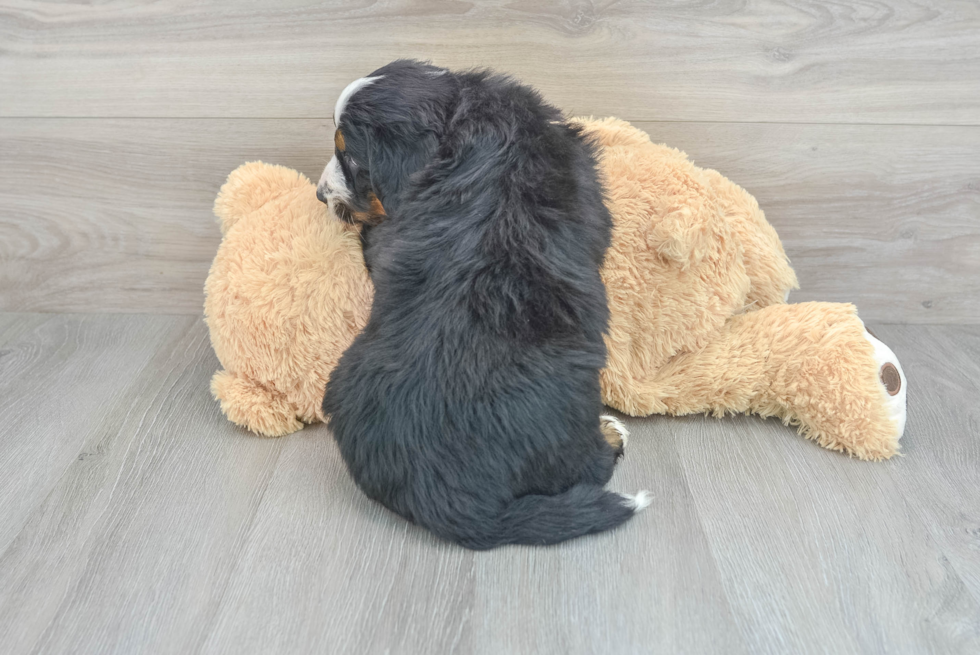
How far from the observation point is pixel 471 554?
913 millimetres

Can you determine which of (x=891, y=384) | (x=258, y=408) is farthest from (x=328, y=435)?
(x=891, y=384)

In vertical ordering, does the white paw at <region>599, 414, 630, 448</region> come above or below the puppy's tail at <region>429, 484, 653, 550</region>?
below

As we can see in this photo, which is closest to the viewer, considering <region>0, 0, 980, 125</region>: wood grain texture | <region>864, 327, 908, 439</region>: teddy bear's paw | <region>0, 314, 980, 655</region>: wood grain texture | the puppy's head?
<region>0, 314, 980, 655</region>: wood grain texture

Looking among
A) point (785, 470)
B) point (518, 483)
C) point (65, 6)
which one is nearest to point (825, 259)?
point (785, 470)

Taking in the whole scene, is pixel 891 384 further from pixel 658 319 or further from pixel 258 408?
pixel 258 408

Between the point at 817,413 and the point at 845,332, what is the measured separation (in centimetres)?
13

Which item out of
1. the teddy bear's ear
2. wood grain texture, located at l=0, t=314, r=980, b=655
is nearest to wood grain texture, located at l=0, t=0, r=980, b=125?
the teddy bear's ear

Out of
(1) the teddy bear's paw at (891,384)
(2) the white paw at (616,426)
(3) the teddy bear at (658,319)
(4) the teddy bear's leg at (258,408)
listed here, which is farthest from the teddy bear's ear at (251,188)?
(1) the teddy bear's paw at (891,384)

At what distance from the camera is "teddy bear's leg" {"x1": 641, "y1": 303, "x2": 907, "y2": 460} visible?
107cm

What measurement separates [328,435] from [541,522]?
429 millimetres

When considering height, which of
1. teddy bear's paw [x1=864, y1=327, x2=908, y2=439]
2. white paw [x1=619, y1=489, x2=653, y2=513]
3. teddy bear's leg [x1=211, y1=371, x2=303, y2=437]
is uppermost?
teddy bear's paw [x1=864, y1=327, x2=908, y2=439]

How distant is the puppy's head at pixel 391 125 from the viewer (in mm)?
935

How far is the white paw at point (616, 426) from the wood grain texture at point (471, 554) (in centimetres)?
3

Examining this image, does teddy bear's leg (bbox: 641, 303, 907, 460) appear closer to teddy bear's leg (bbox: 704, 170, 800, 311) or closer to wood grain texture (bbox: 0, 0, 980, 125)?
teddy bear's leg (bbox: 704, 170, 800, 311)
